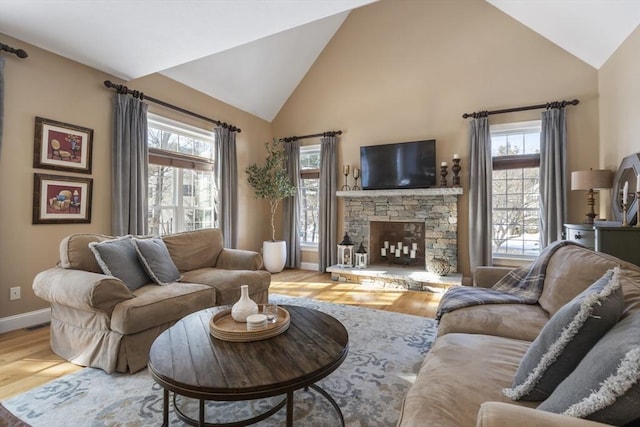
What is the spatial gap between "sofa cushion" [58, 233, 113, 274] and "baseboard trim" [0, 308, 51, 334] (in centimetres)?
107

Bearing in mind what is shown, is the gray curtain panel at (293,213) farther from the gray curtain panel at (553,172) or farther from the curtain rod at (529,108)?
the gray curtain panel at (553,172)

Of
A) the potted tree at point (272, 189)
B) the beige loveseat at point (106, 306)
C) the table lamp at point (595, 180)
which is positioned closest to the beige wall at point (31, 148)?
the beige loveseat at point (106, 306)

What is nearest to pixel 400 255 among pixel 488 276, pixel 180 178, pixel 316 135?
pixel 316 135

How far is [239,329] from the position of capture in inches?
65.2

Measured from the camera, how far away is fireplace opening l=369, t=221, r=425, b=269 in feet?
16.9

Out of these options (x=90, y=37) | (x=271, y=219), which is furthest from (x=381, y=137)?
(x=90, y=37)

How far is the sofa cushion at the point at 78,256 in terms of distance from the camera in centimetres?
239

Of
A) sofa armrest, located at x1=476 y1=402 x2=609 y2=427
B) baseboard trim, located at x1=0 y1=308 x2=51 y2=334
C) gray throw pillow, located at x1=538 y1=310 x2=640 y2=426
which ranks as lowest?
baseboard trim, located at x1=0 y1=308 x2=51 y2=334

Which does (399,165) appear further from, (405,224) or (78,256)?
(78,256)

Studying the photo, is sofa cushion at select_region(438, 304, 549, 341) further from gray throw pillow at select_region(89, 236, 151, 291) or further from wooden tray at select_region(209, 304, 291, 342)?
gray throw pillow at select_region(89, 236, 151, 291)

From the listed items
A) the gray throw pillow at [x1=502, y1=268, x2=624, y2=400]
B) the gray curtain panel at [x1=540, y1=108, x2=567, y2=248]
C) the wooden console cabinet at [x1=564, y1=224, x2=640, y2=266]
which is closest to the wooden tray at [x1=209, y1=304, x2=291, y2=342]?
the gray throw pillow at [x1=502, y1=268, x2=624, y2=400]

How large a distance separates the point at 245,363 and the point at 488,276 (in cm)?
211

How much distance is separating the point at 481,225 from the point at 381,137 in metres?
2.08

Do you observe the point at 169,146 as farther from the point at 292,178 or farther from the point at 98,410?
the point at 98,410
